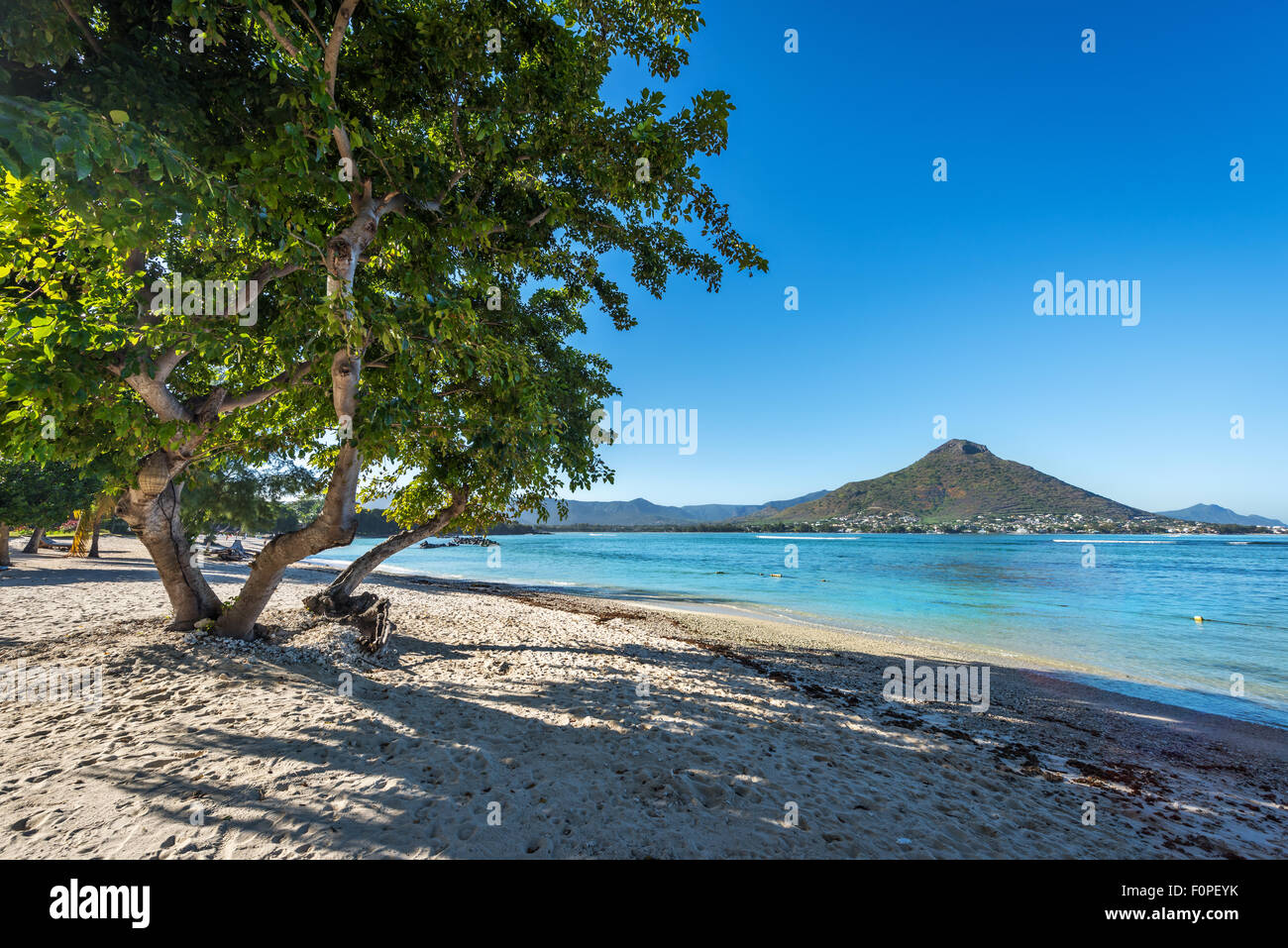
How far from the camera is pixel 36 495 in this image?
778 inches

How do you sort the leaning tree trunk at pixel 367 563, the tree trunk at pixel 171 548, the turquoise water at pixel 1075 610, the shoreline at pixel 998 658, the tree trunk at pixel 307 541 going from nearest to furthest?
the tree trunk at pixel 307 541 → the tree trunk at pixel 171 548 → the leaning tree trunk at pixel 367 563 → the shoreline at pixel 998 658 → the turquoise water at pixel 1075 610

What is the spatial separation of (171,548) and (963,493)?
177 m

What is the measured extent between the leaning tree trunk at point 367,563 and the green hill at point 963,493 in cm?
15709

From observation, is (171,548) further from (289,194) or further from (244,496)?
(244,496)

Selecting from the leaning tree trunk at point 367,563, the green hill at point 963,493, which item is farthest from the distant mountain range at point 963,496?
the leaning tree trunk at point 367,563

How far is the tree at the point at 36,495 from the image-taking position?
717 inches

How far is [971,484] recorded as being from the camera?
501ft

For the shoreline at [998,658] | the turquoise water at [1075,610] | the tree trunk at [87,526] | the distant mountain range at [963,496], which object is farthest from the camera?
the distant mountain range at [963,496]
